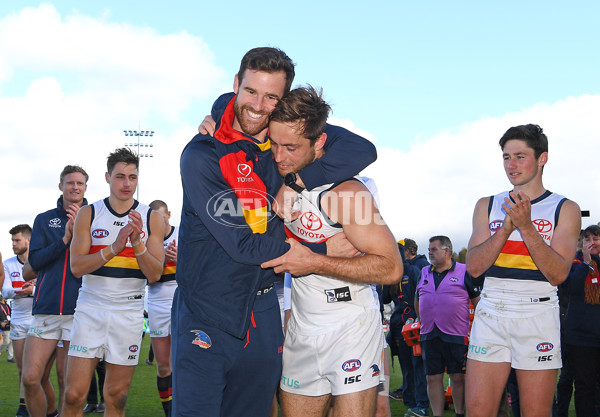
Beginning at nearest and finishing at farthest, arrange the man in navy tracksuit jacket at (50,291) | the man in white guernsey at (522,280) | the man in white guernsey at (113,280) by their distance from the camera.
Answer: the man in white guernsey at (522,280) → the man in white guernsey at (113,280) → the man in navy tracksuit jacket at (50,291)

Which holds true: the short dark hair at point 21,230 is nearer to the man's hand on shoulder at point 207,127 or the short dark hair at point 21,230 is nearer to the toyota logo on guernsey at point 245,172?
the man's hand on shoulder at point 207,127

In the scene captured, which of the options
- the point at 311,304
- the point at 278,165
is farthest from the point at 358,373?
the point at 278,165

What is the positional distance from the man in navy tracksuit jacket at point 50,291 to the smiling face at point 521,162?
15.6 feet

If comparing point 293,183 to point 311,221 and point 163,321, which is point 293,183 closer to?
point 311,221

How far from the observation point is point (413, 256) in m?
12.7

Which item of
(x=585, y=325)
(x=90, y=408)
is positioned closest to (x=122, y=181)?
(x=90, y=408)

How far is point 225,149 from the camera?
385cm

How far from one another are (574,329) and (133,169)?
6.13 metres

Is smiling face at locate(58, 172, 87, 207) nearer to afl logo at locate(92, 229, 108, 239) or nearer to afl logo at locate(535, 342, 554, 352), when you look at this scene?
afl logo at locate(92, 229, 108, 239)

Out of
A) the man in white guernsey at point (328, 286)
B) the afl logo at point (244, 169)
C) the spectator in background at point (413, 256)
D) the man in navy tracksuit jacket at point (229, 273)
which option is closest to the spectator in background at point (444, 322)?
the spectator in background at point (413, 256)

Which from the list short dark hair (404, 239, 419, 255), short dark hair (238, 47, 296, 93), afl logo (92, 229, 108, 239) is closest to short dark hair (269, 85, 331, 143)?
short dark hair (238, 47, 296, 93)

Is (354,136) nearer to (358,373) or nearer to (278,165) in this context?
(278,165)

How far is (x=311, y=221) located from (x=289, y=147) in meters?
0.52

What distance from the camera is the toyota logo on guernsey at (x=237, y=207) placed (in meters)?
3.65
